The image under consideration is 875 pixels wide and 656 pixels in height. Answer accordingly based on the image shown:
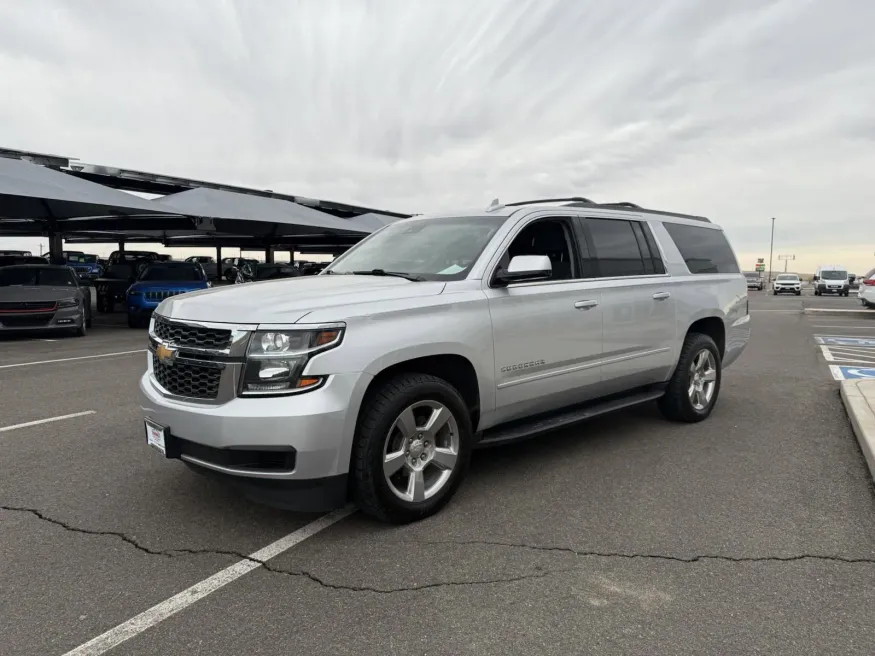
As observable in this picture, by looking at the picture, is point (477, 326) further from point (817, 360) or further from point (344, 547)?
point (817, 360)

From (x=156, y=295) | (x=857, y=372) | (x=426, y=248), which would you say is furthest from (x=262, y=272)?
(x=426, y=248)

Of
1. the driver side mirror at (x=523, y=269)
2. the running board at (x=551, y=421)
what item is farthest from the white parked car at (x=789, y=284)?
the driver side mirror at (x=523, y=269)

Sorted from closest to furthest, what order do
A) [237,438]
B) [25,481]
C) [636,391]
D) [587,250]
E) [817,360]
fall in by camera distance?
[237,438] → [25,481] → [587,250] → [636,391] → [817,360]

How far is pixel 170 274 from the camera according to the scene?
53.5ft

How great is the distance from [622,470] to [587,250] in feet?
5.39

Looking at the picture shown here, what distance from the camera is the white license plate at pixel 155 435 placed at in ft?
11.7

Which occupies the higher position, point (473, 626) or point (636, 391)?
point (636, 391)

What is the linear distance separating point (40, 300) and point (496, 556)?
12825mm

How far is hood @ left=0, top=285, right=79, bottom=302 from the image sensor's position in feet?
42.1

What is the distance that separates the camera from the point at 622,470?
464 cm

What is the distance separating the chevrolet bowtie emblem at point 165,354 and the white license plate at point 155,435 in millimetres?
359

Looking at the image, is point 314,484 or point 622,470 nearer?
point 314,484

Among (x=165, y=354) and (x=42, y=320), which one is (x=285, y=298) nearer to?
(x=165, y=354)

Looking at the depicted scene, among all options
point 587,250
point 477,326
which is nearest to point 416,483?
point 477,326
